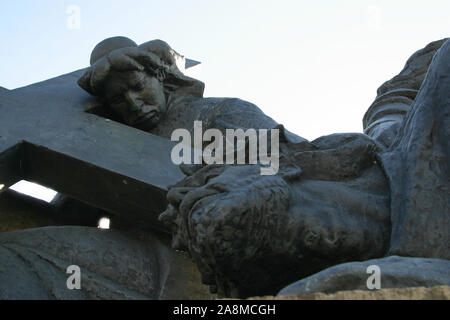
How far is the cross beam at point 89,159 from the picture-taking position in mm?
3303

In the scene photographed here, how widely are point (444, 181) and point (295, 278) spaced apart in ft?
1.88

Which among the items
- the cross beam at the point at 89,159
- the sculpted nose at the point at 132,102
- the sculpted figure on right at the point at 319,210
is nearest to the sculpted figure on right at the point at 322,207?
the sculpted figure on right at the point at 319,210

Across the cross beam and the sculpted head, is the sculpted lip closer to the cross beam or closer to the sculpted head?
the sculpted head

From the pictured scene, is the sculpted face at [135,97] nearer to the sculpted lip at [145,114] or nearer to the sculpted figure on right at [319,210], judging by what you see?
the sculpted lip at [145,114]

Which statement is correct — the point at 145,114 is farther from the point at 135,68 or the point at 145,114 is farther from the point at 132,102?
the point at 135,68

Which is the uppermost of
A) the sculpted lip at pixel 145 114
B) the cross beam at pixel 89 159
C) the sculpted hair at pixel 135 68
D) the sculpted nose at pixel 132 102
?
the sculpted hair at pixel 135 68

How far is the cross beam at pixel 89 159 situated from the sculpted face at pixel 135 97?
6.1 inches

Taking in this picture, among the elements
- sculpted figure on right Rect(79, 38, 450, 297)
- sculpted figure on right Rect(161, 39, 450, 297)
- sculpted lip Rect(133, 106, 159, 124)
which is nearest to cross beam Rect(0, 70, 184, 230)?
sculpted lip Rect(133, 106, 159, 124)

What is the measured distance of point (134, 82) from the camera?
397cm

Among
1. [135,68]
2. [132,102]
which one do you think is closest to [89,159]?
[132,102]

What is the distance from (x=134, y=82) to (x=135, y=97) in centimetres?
10

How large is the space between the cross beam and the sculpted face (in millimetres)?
154
